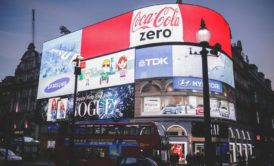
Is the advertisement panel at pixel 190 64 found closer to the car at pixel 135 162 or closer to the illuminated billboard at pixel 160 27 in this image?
the illuminated billboard at pixel 160 27

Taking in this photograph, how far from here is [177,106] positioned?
106ft

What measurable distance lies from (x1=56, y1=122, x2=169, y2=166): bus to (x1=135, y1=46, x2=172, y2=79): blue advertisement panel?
13328 mm

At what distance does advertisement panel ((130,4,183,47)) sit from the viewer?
3441 cm

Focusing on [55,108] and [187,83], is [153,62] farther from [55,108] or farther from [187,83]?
[55,108]

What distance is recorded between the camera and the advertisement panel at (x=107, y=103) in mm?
35109

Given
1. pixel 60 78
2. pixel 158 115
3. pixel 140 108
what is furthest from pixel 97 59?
pixel 158 115

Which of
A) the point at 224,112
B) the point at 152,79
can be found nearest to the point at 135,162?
the point at 152,79

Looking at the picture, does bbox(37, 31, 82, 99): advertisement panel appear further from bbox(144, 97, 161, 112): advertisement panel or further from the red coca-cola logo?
bbox(144, 97, 161, 112): advertisement panel

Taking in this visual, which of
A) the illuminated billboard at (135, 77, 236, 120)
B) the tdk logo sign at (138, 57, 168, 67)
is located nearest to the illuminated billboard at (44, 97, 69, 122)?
the illuminated billboard at (135, 77, 236, 120)

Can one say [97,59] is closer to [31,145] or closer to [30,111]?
[31,145]

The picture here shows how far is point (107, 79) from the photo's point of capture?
38.7 meters

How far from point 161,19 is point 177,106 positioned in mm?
12043

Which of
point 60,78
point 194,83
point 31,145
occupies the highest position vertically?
point 60,78

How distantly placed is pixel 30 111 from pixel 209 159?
55.1 meters
